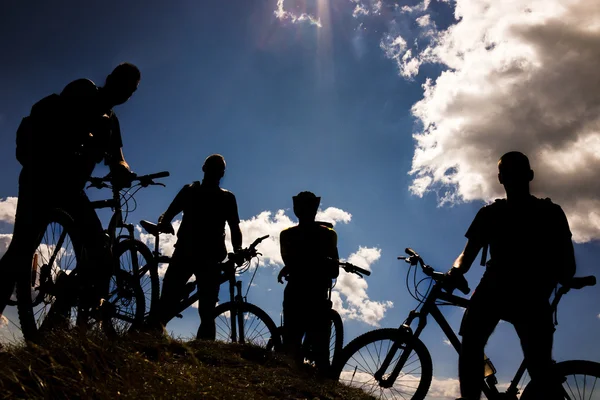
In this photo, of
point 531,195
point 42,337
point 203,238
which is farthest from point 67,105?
point 531,195

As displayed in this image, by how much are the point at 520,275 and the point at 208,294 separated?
4.17 meters

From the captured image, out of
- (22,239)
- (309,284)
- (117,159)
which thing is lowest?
(22,239)

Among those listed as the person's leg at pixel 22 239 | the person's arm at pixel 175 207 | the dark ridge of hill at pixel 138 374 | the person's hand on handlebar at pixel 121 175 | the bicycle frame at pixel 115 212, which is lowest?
the dark ridge of hill at pixel 138 374

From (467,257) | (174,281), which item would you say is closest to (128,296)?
(174,281)

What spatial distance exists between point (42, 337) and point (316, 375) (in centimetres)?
276

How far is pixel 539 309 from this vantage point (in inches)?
170

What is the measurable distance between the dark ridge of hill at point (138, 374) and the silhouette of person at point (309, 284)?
1457 mm

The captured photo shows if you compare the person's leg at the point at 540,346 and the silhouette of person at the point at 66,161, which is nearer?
the silhouette of person at the point at 66,161

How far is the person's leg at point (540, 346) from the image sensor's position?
4254 mm

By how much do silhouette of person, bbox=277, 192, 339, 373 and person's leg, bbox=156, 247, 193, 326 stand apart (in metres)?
1.47

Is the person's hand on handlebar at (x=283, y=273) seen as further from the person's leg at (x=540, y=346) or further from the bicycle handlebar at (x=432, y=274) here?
the person's leg at (x=540, y=346)

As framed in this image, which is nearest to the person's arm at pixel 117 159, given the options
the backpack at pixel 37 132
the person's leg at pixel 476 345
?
the backpack at pixel 37 132

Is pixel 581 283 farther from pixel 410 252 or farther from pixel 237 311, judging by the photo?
pixel 237 311

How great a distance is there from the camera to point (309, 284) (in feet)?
21.4
